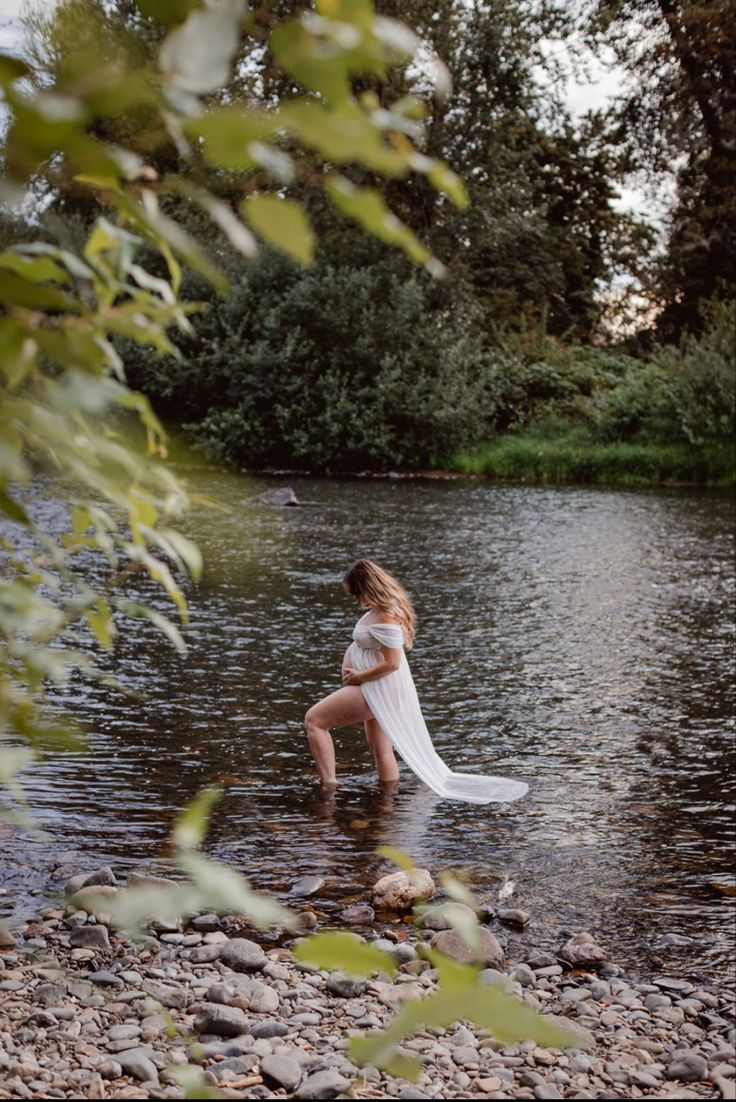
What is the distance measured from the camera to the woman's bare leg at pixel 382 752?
27.8 feet

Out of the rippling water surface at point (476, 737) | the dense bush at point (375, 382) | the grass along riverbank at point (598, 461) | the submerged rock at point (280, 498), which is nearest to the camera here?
the rippling water surface at point (476, 737)

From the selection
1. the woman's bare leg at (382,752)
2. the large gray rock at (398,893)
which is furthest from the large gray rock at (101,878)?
the woman's bare leg at (382,752)

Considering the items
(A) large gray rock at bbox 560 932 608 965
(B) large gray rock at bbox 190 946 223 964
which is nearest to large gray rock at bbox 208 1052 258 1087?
(B) large gray rock at bbox 190 946 223 964

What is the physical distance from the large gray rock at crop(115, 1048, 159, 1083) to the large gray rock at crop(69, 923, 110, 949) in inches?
48.2

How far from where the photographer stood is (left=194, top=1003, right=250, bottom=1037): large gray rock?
176 inches

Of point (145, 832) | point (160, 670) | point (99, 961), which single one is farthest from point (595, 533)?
point (99, 961)

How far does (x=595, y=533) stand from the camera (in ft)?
70.8

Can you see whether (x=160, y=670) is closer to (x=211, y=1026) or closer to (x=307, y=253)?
(x=211, y=1026)

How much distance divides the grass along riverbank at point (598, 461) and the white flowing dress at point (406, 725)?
2475 cm

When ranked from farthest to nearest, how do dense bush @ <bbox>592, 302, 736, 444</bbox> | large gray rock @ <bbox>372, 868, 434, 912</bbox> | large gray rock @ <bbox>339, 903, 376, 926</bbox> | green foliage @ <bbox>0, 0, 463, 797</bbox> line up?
dense bush @ <bbox>592, 302, 736, 444</bbox> < large gray rock @ <bbox>372, 868, 434, 912</bbox> < large gray rock @ <bbox>339, 903, 376, 926</bbox> < green foliage @ <bbox>0, 0, 463, 797</bbox>

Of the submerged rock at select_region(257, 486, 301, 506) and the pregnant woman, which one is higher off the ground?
the submerged rock at select_region(257, 486, 301, 506)

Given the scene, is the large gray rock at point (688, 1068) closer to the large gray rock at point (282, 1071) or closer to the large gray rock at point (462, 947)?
the large gray rock at point (462, 947)

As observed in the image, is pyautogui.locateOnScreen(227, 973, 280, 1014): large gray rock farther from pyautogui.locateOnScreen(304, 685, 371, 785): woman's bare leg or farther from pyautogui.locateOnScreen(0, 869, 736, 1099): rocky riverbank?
pyautogui.locateOnScreen(304, 685, 371, 785): woman's bare leg

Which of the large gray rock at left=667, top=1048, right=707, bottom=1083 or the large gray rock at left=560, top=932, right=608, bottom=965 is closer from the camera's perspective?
the large gray rock at left=667, top=1048, right=707, bottom=1083
